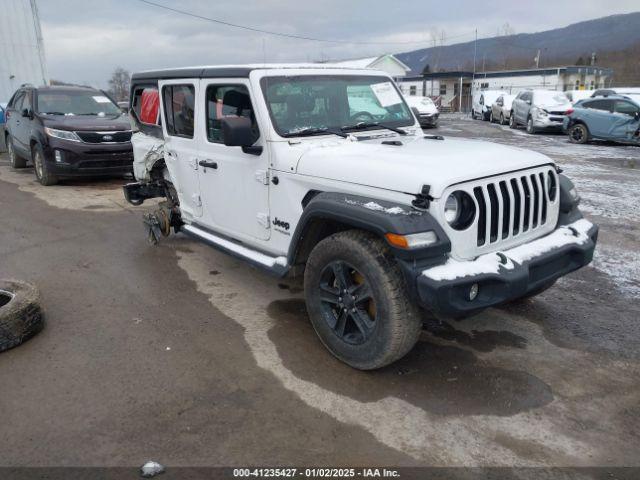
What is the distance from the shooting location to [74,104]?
10367 millimetres

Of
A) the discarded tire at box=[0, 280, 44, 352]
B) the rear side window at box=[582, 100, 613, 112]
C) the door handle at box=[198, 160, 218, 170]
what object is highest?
the rear side window at box=[582, 100, 613, 112]

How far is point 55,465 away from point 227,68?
3063 millimetres

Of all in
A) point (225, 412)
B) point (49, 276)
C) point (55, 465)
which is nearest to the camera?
point (55, 465)

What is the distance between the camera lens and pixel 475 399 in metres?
3.12

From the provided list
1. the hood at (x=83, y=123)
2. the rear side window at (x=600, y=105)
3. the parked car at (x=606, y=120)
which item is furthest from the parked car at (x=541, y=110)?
the hood at (x=83, y=123)

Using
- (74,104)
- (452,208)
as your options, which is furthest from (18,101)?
(452,208)

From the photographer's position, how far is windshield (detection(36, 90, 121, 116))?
10.1 metres

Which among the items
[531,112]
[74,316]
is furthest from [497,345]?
[531,112]

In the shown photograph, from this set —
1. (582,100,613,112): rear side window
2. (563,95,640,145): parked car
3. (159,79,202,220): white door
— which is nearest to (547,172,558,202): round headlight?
(159,79,202,220): white door

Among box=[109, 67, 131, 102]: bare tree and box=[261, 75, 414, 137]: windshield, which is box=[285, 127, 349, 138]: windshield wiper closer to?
box=[261, 75, 414, 137]: windshield

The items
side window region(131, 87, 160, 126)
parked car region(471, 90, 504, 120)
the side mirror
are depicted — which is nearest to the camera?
the side mirror

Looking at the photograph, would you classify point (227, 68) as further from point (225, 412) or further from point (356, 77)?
point (225, 412)

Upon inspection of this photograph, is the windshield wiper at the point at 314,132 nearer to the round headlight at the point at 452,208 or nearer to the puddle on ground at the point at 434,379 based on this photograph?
the round headlight at the point at 452,208

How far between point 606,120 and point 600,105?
67 centimetres
